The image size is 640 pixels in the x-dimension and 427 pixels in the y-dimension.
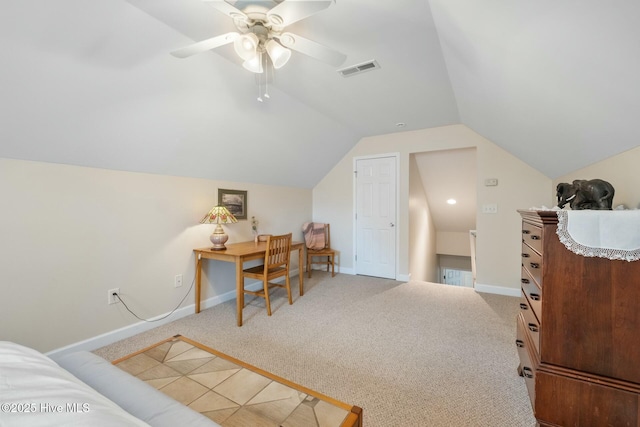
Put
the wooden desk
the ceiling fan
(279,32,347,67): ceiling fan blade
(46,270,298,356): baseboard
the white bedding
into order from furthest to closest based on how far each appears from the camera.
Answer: the wooden desk → (46,270,298,356): baseboard → (279,32,347,67): ceiling fan blade → the ceiling fan → the white bedding

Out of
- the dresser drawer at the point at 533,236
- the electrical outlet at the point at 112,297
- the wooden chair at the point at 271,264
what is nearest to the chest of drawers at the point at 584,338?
the dresser drawer at the point at 533,236

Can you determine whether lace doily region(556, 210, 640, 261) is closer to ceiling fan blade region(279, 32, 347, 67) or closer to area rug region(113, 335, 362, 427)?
area rug region(113, 335, 362, 427)

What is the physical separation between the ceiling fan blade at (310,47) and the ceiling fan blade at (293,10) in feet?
0.27

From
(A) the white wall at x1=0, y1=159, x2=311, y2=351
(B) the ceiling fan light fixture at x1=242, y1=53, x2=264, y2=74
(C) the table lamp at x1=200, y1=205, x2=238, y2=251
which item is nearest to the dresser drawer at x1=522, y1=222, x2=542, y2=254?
(B) the ceiling fan light fixture at x1=242, y1=53, x2=264, y2=74

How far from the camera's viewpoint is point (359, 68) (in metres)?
2.43

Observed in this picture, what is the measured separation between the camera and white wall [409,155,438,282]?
4328 millimetres

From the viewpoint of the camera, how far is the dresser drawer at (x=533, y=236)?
1350 millimetres

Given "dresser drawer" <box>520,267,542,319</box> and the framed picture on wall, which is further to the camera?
the framed picture on wall

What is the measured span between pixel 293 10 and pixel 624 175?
2225mm

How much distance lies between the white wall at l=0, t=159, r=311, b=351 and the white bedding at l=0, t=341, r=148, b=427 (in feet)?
5.01

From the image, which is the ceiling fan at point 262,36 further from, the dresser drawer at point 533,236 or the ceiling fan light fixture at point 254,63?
the dresser drawer at point 533,236

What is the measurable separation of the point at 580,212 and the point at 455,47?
137cm

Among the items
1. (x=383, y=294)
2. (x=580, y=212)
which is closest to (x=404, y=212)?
(x=383, y=294)

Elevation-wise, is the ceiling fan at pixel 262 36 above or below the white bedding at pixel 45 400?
above
